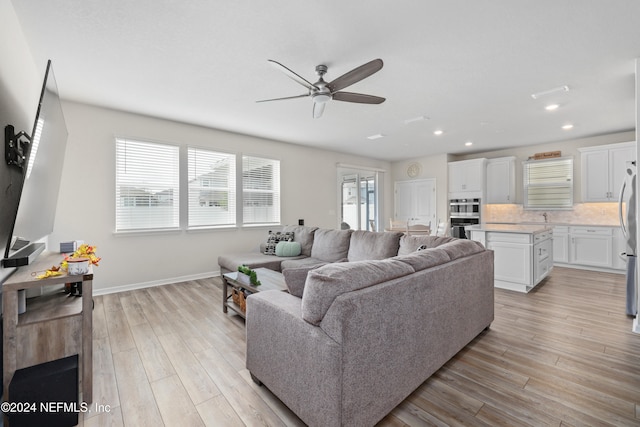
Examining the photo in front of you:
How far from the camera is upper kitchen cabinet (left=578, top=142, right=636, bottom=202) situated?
5.09 m

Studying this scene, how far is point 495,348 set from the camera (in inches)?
94.2

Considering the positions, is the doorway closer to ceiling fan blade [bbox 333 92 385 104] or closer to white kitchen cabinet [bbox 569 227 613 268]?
white kitchen cabinet [bbox 569 227 613 268]

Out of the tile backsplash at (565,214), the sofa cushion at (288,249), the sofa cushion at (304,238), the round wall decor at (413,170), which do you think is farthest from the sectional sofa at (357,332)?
the round wall decor at (413,170)

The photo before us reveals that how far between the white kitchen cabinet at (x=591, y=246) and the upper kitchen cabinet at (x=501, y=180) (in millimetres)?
1425

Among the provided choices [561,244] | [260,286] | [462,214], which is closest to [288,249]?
[260,286]

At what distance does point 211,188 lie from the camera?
4.96 metres

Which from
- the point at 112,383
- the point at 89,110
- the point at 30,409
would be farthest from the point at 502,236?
the point at 89,110

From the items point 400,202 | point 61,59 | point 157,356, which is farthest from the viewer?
point 400,202

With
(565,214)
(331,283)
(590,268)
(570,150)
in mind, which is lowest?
(590,268)

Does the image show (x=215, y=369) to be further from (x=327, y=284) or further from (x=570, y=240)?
(x=570, y=240)

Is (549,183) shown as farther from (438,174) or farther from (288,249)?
(288,249)

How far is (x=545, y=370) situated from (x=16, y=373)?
3.35m

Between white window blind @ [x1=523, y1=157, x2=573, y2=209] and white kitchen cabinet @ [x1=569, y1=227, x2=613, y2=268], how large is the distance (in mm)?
758

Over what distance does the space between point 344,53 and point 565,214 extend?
6.36m
